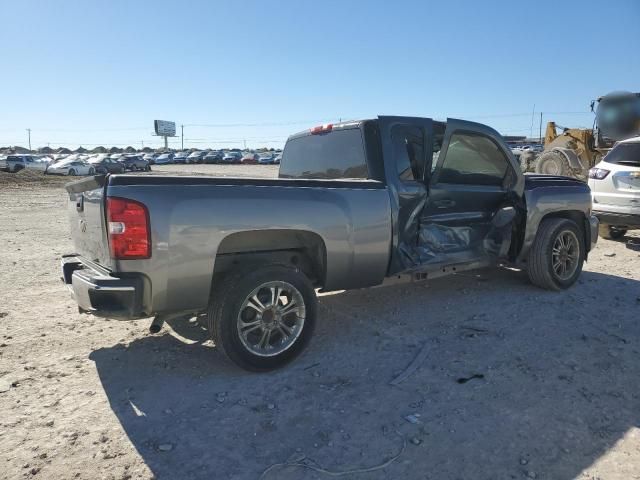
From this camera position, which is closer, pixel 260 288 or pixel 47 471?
pixel 47 471

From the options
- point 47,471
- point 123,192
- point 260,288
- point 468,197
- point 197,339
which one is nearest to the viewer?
point 47,471

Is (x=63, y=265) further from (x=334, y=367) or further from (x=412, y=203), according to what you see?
(x=412, y=203)

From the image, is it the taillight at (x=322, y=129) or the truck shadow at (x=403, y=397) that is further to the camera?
the taillight at (x=322, y=129)

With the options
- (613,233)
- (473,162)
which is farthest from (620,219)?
(473,162)

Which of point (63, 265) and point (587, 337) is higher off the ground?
point (63, 265)

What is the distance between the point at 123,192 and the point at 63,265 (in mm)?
1330

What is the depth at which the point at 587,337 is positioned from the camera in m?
4.41

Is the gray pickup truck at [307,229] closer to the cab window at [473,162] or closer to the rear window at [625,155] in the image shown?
the cab window at [473,162]

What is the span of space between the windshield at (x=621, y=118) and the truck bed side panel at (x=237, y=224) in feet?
50.5

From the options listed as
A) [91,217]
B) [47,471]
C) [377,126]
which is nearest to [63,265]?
[91,217]

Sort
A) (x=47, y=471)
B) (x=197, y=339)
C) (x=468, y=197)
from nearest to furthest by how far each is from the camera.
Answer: (x=47, y=471), (x=197, y=339), (x=468, y=197)

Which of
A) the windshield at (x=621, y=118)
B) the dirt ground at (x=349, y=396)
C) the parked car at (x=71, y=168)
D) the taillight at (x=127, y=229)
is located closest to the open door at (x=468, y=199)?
the dirt ground at (x=349, y=396)

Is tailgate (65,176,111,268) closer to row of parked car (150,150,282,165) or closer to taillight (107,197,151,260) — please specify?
taillight (107,197,151,260)

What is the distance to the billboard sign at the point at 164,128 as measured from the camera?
116438 millimetres
